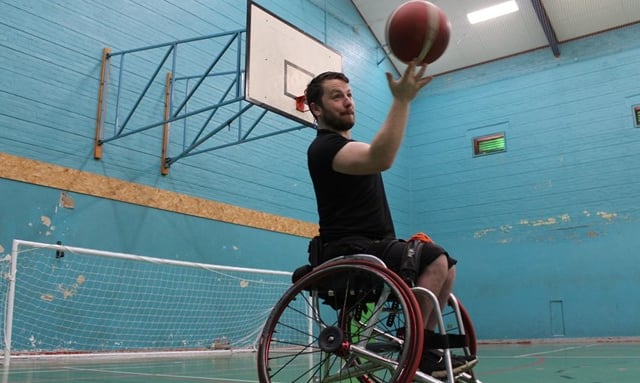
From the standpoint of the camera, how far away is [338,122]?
1.95 m

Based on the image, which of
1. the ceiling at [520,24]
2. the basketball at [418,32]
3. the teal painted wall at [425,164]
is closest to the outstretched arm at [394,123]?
the basketball at [418,32]

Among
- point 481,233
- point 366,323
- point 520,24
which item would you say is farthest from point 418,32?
point 520,24

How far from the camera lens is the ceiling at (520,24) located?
358 inches

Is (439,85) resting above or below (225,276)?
above

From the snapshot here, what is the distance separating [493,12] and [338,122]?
8.39 m

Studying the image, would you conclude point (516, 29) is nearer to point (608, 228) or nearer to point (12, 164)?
point (608, 228)

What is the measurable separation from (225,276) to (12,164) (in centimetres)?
271

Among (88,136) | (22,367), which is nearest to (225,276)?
(88,136)

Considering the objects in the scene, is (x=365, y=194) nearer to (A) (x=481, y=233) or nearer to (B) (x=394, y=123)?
(B) (x=394, y=123)

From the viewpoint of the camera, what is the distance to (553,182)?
927 centimetres

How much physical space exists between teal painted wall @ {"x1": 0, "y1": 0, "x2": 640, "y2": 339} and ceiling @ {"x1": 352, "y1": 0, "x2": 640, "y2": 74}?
8.2 inches

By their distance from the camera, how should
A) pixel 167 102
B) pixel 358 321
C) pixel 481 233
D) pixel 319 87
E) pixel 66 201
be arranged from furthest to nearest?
pixel 481 233, pixel 167 102, pixel 66 201, pixel 319 87, pixel 358 321

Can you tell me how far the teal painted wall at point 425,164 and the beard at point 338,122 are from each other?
4282 millimetres

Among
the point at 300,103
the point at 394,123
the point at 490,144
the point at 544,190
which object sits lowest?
the point at 394,123
